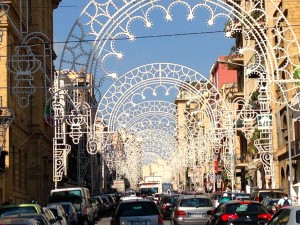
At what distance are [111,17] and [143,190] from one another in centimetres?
6385

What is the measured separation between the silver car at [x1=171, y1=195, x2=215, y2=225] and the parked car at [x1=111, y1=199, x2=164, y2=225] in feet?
25.2

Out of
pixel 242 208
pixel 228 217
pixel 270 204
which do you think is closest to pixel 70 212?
pixel 270 204

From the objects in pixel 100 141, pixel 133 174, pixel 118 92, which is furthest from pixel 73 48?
pixel 133 174

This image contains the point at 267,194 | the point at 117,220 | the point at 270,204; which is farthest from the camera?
the point at 267,194

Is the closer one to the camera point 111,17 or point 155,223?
point 155,223

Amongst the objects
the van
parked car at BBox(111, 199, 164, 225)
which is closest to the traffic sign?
the van

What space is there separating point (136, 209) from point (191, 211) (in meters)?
8.67

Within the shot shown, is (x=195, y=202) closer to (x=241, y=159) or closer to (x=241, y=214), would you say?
(x=241, y=214)

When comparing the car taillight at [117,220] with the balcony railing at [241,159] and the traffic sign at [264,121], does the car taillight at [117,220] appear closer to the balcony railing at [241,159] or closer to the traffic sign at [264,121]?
the traffic sign at [264,121]

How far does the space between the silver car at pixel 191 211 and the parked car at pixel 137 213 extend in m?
7.69

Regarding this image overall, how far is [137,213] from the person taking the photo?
25.0m

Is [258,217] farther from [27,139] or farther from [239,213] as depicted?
[27,139]

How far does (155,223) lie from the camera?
81.4 ft

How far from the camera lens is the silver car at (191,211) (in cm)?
3322
